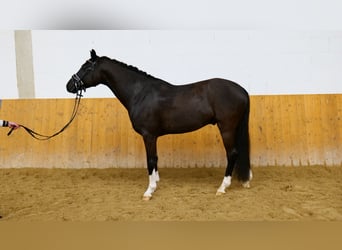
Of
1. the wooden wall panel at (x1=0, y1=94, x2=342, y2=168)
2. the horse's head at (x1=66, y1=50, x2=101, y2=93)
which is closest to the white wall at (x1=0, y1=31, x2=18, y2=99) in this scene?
the wooden wall panel at (x1=0, y1=94, x2=342, y2=168)

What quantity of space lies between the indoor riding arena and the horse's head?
3.49 feet

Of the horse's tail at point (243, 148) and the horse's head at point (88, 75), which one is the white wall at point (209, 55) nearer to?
the horse's head at point (88, 75)

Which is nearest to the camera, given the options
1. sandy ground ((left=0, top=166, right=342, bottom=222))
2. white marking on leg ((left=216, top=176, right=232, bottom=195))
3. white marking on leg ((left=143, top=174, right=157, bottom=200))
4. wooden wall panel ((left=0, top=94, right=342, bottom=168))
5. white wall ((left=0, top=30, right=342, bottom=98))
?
sandy ground ((left=0, top=166, right=342, bottom=222))

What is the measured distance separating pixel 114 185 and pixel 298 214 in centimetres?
205

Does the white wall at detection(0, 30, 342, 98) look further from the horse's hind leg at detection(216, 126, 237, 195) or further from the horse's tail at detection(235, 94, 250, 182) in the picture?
the horse's hind leg at detection(216, 126, 237, 195)

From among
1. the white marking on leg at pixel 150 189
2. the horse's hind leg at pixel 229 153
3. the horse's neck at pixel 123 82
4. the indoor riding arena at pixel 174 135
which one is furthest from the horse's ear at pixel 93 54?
the horse's hind leg at pixel 229 153

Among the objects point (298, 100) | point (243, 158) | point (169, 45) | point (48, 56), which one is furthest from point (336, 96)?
point (48, 56)

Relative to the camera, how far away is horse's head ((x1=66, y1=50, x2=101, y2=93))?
3.47 m

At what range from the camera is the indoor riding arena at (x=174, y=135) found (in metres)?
3.93

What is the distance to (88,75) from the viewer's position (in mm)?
3480

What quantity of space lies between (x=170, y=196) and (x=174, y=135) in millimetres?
1424

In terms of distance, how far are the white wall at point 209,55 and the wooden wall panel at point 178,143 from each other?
1.73 feet

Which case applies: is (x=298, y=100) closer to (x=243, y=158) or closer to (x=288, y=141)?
(x=288, y=141)

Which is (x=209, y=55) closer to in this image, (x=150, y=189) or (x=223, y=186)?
(x=223, y=186)
